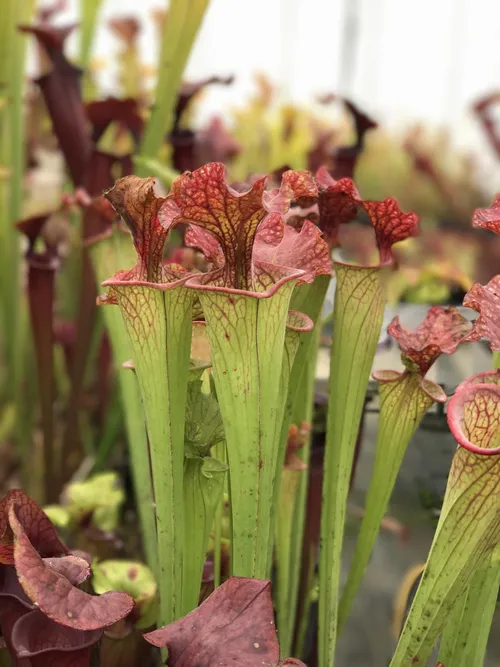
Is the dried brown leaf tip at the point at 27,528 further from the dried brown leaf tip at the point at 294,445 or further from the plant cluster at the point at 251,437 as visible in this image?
the dried brown leaf tip at the point at 294,445

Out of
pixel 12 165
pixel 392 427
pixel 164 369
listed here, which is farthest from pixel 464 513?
pixel 12 165

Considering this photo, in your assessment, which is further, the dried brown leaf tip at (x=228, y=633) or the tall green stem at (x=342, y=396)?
the tall green stem at (x=342, y=396)

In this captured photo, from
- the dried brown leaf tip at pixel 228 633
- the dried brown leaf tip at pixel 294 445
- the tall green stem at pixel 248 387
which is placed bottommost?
the dried brown leaf tip at pixel 228 633

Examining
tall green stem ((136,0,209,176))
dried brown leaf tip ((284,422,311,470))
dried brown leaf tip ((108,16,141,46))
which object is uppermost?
dried brown leaf tip ((108,16,141,46))

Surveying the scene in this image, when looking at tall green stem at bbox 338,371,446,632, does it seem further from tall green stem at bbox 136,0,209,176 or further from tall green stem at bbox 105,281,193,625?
tall green stem at bbox 136,0,209,176

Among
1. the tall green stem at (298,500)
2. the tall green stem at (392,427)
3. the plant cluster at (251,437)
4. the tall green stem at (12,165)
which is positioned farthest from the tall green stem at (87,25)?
the tall green stem at (392,427)

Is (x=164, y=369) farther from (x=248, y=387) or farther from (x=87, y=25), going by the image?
(x=87, y=25)

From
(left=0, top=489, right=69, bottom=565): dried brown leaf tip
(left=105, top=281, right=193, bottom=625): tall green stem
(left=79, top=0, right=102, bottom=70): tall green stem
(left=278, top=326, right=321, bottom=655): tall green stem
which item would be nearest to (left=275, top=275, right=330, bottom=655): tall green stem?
(left=278, top=326, right=321, bottom=655): tall green stem
